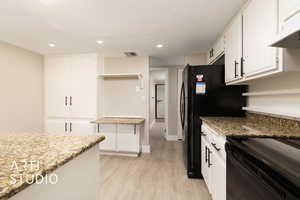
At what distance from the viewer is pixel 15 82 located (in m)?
3.13

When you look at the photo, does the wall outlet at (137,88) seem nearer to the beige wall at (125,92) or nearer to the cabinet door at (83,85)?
the beige wall at (125,92)

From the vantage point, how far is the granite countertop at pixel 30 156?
0.60 metres

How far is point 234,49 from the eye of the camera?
1982 mm

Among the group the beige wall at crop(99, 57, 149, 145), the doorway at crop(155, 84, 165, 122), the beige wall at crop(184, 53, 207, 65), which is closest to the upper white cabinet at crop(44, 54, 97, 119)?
the beige wall at crop(99, 57, 149, 145)

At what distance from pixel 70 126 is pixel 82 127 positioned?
1.00 feet

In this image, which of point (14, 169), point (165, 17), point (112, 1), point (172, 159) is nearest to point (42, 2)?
point (112, 1)

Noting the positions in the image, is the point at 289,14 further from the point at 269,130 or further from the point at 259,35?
the point at 269,130

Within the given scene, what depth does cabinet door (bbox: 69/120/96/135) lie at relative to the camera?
3.61 metres

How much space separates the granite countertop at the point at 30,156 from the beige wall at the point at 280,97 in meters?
1.76

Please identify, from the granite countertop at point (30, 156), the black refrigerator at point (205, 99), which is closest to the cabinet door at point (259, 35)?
the black refrigerator at point (205, 99)

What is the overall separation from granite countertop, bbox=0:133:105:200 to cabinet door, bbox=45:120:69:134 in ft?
8.37

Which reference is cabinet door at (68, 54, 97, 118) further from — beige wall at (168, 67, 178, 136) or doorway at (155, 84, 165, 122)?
doorway at (155, 84, 165, 122)

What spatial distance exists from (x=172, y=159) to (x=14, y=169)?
2.95 meters

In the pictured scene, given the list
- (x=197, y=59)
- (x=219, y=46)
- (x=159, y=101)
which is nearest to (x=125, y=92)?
(x=197, y=59)
